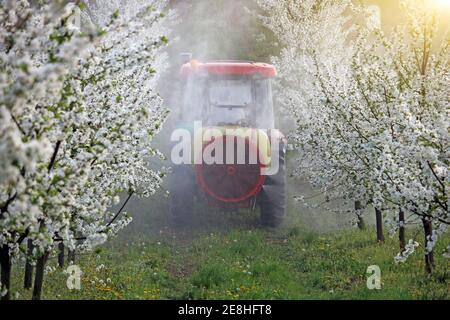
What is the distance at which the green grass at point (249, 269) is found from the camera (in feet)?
26.1

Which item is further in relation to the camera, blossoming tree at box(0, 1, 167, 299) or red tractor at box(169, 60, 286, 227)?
red tractor at box(169, 60, 286, 227)

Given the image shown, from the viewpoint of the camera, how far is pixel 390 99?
367 inches

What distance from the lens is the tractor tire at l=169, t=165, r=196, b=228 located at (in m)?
13.8

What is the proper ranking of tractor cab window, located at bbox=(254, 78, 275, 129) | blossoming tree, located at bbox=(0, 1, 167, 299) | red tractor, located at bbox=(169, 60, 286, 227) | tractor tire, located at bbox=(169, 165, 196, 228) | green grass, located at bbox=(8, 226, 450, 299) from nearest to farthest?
blossoming tree, located at bbox=(0, 1, 167, 299), green grass, located at bbox=(8, 226, 450, 299), red tractor, located at bbox=(169, 60, 286, 227), tractor tire, located at bbox=(169, 165, 196, 228), tractor cab window, located at bbox=(254, 78, 275, 129)

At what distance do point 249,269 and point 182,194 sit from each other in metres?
4.52

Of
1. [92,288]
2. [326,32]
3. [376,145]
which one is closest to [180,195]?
[92,288]

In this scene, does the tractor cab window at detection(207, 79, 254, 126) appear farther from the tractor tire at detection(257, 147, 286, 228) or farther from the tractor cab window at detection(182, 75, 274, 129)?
the tractor tire at detection(257, 147, 286, 228)

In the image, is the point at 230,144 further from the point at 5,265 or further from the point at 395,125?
the point at 5,265

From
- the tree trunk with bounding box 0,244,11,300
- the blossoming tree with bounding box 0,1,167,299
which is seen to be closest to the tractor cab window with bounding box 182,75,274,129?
Result: the blossoming tree with bounding box 0,1,167,299

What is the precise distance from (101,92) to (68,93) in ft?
5.02

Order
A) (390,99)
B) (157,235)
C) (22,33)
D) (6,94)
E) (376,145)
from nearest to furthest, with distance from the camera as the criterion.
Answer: (6,94)
(22,33)
(376,145)
(390,99)
(157,235)

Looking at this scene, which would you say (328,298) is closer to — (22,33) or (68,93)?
(68,93)

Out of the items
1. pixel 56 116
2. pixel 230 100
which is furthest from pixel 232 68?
pixel 56 116
